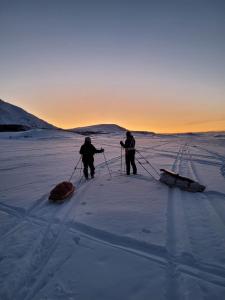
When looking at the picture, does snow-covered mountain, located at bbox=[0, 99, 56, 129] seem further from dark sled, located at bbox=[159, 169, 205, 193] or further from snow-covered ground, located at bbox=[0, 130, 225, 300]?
snow-covered ground, located at bbox=[0, 130, 225, 300]

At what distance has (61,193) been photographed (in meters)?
7.21

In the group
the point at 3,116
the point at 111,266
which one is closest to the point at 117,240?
the point at 111,266

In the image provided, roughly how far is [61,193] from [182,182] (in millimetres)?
4731

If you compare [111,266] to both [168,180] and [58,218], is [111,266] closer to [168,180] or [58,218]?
[58,218]

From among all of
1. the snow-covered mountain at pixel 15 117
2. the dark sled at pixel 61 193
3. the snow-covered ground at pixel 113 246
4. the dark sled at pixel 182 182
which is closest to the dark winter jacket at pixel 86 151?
the snow-covered ground at pixel 113 246

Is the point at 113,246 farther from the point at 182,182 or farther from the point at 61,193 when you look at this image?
the point at 182,182

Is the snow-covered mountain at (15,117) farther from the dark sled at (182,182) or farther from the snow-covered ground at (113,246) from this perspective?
the snow-covered ground at (113,246)

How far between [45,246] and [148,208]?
3284mm

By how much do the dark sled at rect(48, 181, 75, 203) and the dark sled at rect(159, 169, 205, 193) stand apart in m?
4.09

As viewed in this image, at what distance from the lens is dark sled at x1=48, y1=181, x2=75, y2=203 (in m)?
7.06

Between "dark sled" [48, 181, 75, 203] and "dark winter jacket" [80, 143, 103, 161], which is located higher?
"dark winter jacket" [80, 143, 103, 161]

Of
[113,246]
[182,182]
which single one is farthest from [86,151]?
[113,246]

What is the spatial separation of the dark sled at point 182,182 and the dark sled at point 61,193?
409 centimetres

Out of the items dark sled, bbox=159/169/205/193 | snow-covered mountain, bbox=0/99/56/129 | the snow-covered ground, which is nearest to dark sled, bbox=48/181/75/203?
the snow-covered ground
